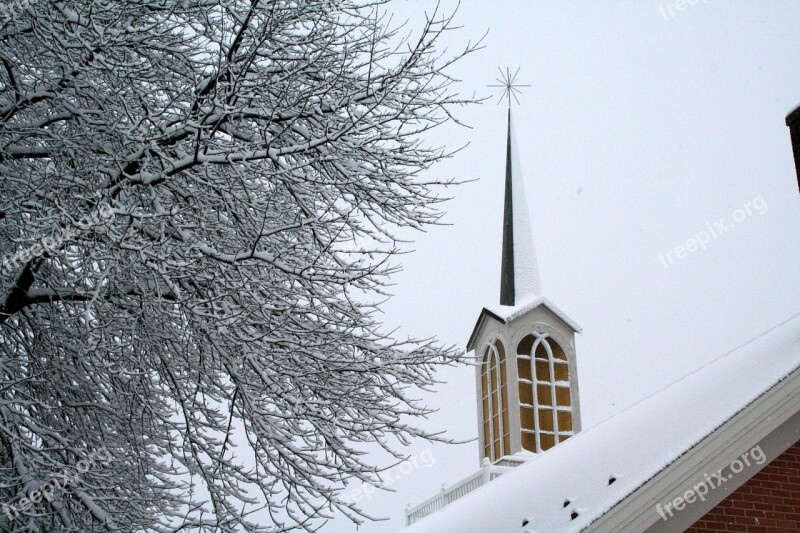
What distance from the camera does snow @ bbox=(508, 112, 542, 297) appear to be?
2395 cm

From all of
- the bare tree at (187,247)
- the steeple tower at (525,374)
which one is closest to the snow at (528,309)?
the steeple tower at (525,374)

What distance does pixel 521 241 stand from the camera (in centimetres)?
2527

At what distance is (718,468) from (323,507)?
3071mm

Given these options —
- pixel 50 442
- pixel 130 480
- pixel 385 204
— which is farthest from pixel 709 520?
pixel 50 442

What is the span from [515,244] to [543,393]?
5.03m

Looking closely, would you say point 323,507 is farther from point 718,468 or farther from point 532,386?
point 532,386

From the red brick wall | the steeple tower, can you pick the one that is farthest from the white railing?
the red brick wall

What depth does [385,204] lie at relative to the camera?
7.03 m

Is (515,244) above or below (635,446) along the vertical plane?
above

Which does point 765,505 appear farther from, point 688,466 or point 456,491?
point 456,491

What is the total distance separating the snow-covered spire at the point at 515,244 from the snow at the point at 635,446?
1340 centimetres

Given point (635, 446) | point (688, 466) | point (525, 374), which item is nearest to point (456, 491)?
point (525, 374)

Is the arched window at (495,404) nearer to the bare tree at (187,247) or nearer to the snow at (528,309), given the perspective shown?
the snow at (528,309)

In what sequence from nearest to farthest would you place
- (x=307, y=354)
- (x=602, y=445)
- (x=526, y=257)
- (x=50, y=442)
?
(x=307, y=354) < (x=50, y=442) < (x=602, y=445) < (x=526, y=257)
